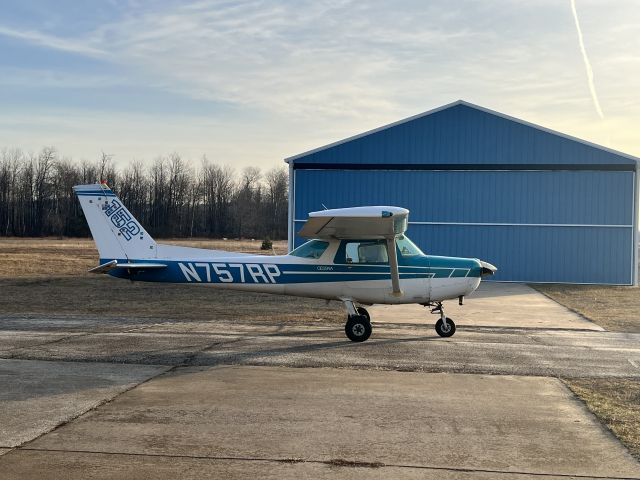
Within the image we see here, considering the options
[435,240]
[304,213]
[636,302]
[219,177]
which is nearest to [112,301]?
[304,213]

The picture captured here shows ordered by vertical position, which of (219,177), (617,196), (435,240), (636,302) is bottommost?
(636,302)

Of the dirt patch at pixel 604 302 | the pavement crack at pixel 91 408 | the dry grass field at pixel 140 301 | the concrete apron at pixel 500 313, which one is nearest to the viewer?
the pavement crack at pixel 91 408

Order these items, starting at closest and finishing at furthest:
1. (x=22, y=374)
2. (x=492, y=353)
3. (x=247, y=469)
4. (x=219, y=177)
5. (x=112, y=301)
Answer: (x=247, y=469) < (x=22, y=374) < (x=492, y=353) < (x=112, y=301) < (x=219, y=177)

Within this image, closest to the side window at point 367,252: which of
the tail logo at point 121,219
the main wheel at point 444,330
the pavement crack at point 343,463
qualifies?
the main wheel at point 444,330

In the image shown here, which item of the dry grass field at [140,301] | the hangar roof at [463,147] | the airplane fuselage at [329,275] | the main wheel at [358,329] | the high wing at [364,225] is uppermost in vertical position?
the hangar roof at [463,147]

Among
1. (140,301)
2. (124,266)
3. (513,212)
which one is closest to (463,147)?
(513,212)

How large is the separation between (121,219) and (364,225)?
4.63 metres

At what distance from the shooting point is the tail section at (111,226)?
492 inches

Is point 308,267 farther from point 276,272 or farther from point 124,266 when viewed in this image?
point 124,266

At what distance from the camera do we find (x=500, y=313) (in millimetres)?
17812

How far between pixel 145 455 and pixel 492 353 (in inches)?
281

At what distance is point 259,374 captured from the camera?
29.6ft

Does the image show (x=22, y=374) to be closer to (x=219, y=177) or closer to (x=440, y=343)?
(x=440, y=343)

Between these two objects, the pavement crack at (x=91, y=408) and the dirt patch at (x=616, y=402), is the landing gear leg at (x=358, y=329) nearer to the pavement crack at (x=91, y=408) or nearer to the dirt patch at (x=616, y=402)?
the pavement crack at (x=91, y=408)
